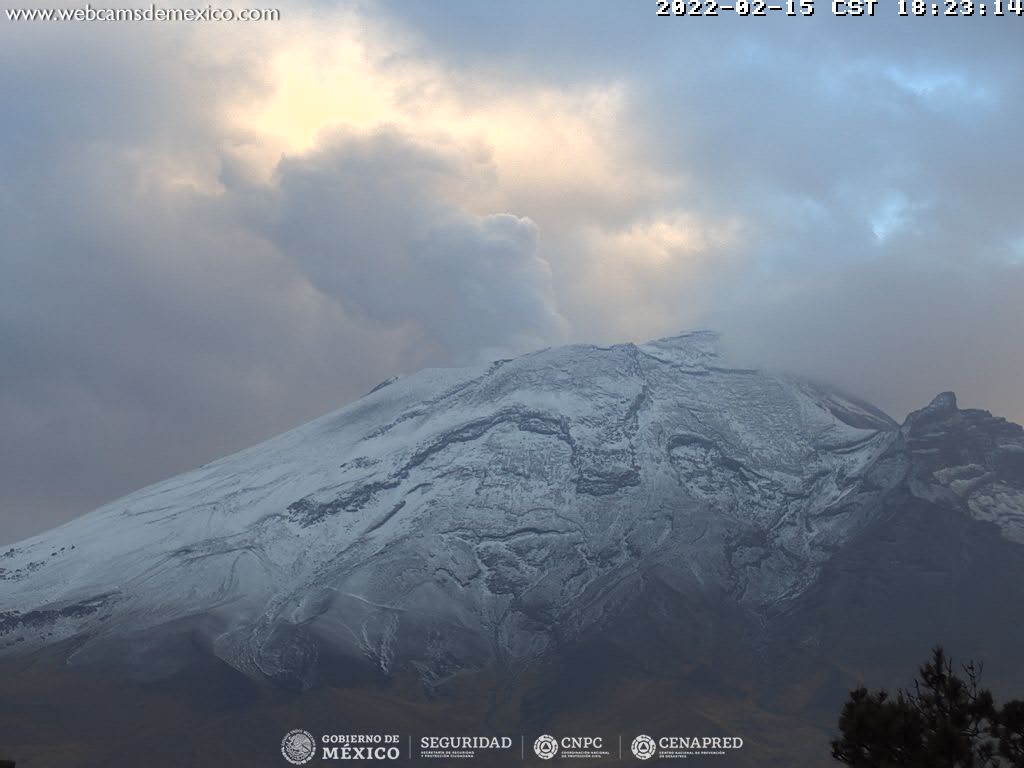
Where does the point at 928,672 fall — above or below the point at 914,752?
above

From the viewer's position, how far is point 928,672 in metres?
58.0

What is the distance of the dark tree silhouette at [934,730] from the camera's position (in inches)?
2076

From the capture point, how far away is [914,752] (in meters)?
54.0

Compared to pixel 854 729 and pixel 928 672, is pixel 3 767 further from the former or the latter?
pixel 928 672

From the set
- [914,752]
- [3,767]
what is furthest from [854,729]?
[3,767]

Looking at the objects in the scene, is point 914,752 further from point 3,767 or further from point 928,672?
point 3,767

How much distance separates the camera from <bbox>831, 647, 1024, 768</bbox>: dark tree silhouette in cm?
5272

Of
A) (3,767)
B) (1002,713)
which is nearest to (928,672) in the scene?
(1002,713)

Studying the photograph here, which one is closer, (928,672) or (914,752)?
(914,752)

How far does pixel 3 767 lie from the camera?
181 feet

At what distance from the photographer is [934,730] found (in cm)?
5381

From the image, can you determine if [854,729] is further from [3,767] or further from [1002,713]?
[3,767]

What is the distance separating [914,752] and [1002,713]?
4.27 m

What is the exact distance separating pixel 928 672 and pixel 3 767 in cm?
3816
